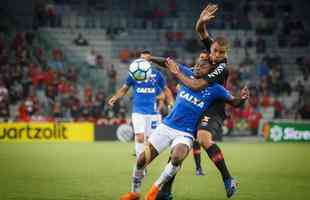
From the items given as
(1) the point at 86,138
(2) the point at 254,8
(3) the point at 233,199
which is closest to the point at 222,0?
(2) the point at 254,8

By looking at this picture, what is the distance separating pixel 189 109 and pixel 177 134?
1.35 ft

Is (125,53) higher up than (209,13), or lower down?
lower down

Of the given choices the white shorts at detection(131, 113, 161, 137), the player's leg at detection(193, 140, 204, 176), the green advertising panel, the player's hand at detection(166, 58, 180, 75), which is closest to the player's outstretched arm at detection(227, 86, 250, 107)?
the player's hand at detection(166, 58, 180, 75)

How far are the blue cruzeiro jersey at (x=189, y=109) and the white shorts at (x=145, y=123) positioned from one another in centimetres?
640

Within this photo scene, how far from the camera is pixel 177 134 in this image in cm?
1027

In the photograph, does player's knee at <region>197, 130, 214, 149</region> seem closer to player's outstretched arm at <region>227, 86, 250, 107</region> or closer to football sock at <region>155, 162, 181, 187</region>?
player's outstretched arm at <region>227, 86, 250, 107</region>

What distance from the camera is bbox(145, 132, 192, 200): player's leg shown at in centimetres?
1001

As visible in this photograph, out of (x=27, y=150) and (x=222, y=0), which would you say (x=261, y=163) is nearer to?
(x=27, y=150)

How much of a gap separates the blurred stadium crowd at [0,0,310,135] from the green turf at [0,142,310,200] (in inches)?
359

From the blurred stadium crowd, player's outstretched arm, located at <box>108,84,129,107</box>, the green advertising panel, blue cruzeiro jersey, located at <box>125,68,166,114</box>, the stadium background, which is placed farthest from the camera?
the blurred stadium crowd

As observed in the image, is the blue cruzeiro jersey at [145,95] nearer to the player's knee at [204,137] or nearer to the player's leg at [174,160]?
the player's knee at [204,137]

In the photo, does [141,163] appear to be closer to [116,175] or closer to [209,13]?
[209,13]

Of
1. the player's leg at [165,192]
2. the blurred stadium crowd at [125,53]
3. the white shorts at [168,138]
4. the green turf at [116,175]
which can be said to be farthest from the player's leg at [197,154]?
the blurred stadium crowd at [125,53]

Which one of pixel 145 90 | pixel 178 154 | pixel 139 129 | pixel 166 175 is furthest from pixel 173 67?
A: pixel 145 90
